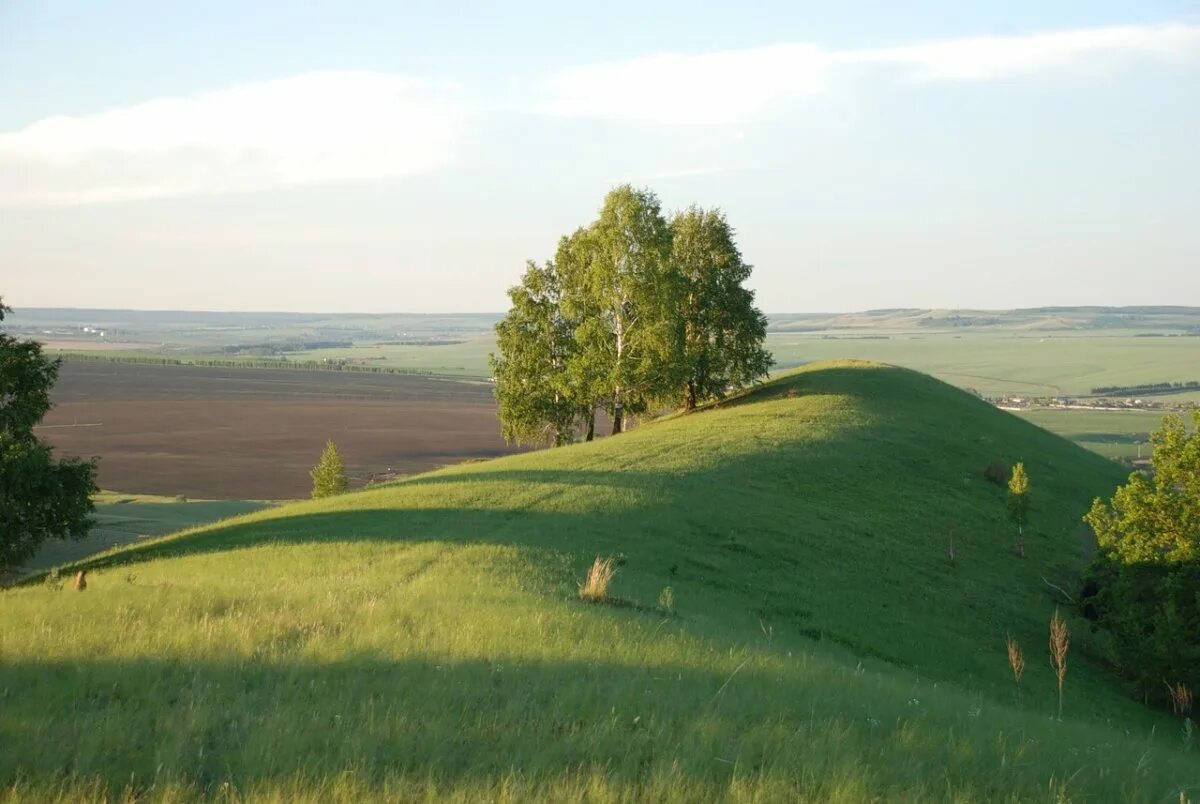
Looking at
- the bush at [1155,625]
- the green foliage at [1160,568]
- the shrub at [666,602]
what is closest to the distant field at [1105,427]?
the green foliage at [1160,568]

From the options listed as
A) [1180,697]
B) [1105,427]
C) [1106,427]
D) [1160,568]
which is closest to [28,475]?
[1180,697]

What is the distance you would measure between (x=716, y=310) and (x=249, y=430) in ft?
223

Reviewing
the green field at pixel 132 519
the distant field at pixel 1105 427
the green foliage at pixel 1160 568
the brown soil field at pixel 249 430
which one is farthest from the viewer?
the distant field at pixel 1105 427

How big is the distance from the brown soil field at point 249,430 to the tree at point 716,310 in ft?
106

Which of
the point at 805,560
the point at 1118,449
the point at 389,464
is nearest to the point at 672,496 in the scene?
the point at 805,560

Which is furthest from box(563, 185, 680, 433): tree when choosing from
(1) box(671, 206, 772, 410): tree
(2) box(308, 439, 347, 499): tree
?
(2) box(308, 439, 347, 499): tree

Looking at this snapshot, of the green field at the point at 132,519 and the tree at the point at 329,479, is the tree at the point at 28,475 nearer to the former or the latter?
the green field at the point at 132,519

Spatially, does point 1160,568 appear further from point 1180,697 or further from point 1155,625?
point 1180,697

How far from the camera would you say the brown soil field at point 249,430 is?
80.6 meters

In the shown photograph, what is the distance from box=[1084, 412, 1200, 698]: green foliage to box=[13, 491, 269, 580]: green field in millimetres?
34959

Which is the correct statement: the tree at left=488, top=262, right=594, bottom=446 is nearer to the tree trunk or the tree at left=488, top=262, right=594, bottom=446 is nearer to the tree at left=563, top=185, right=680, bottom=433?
the tree at left=563, top=185, right=680, bottom=433

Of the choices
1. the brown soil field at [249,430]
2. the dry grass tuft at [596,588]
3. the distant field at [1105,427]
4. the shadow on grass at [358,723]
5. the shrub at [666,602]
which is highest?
the shadow on grass at [358,723]

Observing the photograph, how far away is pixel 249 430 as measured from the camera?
111m

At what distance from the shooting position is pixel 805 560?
2906 centimetres
